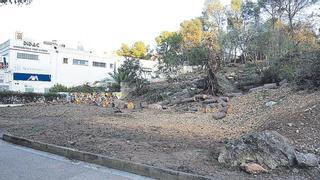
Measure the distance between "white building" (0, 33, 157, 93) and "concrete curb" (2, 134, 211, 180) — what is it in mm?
29970

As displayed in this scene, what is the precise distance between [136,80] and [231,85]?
10268 mm

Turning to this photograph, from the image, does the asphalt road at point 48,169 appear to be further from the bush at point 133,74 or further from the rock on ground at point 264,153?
the bush at point 133,74

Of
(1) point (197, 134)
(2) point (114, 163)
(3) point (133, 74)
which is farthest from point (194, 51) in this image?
(2) point (114, 163)

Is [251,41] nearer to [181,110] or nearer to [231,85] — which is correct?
[231,85]

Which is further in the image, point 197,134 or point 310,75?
point 310,75

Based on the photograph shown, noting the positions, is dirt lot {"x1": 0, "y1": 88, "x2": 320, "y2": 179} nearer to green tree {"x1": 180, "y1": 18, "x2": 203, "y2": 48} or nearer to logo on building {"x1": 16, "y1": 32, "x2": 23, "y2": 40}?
logo on building {"x1": 16, "y1": 32, "x2": 23, "y2": 40}

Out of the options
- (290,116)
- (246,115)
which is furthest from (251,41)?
(290,116)

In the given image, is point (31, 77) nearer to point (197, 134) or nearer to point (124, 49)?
point (197, 134)

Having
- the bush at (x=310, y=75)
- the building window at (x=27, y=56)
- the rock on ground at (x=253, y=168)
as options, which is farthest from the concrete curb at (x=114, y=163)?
the building window at (x=27, y=56)

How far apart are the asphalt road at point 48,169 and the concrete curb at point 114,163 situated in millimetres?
128

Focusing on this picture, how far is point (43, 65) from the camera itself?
143 ft

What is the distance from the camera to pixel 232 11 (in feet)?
148

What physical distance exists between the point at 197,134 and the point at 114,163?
3.28m

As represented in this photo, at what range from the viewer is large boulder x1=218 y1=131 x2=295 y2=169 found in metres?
5.82
